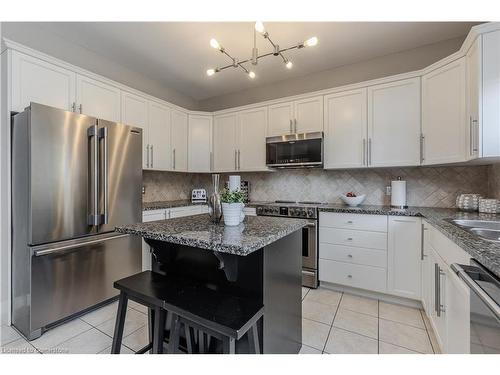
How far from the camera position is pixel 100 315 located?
7.09 ft

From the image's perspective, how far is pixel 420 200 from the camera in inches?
111

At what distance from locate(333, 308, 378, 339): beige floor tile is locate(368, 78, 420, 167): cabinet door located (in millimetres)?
1618

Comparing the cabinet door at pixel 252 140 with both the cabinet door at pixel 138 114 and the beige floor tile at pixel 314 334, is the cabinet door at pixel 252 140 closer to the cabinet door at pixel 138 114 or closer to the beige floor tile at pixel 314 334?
the cabinet door at pixel 138 114

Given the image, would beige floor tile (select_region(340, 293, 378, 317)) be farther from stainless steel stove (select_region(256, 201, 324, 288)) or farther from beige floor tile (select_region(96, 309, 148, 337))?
beige floor tile (select_region(96, 309, 148, 337))

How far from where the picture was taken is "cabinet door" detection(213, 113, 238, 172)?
371 cm

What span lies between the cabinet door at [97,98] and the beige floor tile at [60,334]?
2.00 meters

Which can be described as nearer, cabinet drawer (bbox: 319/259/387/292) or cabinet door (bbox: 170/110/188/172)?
cabinet drawer (bbox: 319/259/387/292)

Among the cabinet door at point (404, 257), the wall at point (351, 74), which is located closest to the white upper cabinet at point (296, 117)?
the wall at point (351, 74)

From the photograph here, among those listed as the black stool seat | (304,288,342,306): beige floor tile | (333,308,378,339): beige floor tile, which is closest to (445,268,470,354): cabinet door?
(333,308,378,339): beige floor tile

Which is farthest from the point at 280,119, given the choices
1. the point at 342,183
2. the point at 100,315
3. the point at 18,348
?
the point at 18,348

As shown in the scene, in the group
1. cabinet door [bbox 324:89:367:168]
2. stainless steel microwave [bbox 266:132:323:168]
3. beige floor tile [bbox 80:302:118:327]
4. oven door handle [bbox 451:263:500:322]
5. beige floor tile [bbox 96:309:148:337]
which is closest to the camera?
oven door handle [bbox 451:263:500:322]

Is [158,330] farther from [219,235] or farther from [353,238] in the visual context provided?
[353,238]

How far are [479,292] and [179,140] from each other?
3545mm
